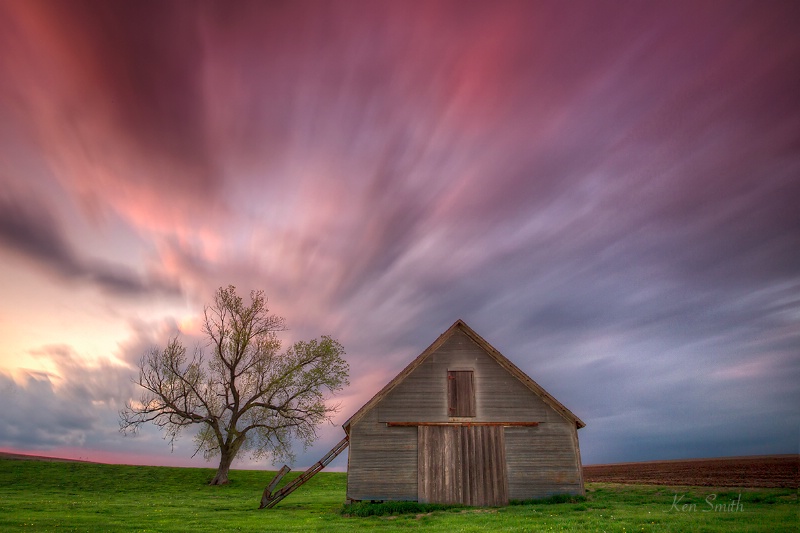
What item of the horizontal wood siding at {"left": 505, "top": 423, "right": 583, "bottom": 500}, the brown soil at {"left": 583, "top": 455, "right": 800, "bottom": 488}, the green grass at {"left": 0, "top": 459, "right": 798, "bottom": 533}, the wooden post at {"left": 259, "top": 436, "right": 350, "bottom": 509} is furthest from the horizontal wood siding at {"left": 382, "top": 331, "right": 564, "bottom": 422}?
the brown soil at {"left": 583, "top": 455, "right": 800, "bottom": 488}

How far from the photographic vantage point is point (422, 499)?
79.3ft

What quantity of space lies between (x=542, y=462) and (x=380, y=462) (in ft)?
27.7

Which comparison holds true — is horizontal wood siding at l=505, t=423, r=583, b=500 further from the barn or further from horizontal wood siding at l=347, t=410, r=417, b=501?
horizontal wood siding at l=347, t=410, r=417, b=501

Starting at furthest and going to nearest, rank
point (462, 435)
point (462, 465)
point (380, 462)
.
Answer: point (462, 435) → point (462, 465) → point (380, 462)

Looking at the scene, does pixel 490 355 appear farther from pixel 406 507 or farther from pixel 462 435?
pixel 406 507

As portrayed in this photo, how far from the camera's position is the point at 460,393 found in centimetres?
2608

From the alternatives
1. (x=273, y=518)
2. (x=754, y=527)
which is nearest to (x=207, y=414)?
(x=273, y=518)

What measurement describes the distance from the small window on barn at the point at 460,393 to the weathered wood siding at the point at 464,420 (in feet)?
0.75

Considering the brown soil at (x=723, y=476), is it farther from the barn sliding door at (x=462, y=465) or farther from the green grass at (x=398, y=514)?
the barn sliding door at (x=462, y=465)

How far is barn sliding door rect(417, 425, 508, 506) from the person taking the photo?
80.2 ft

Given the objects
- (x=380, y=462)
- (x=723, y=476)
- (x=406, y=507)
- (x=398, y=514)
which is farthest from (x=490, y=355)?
(x=723, y=476)

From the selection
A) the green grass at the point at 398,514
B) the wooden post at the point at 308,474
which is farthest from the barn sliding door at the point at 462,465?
the wooden post at the point at 308,474

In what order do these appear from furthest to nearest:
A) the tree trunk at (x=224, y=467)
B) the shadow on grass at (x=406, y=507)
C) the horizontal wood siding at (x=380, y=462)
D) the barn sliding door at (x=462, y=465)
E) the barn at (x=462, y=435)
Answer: the tree trunk at (x=224, y=467) → the barn at (x=462, y=435) → the barn sliding door at (x=462, y=465) → the horizontal wood siding at (x=380, y=462) → the shadow on grass at (x=406, y=507)

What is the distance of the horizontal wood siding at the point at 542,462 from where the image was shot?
2469 cm
